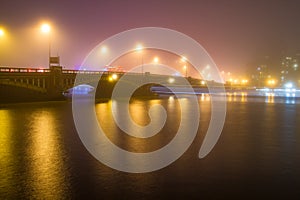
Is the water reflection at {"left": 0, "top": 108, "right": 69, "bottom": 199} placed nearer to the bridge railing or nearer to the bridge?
the bridge

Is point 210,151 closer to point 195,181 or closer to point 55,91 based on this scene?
point 195,181

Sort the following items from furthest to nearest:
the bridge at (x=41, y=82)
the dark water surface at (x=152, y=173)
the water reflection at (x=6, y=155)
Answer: the bridge at (x=41, y=82), the water reflection at (x=6, y=155), the dark water surface at (x=152, y=173)

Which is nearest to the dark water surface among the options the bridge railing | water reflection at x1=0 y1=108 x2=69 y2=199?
water reflection at x1=0 y1=108 x2=69 y2=199

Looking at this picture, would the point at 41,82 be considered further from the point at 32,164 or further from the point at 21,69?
the point at 32,164

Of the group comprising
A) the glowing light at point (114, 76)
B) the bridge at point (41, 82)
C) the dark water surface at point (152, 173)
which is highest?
the glowing light at point (114, 76)

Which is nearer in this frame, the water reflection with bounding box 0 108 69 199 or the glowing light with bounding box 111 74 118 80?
the water reflection with bounding box 0 108 69 199

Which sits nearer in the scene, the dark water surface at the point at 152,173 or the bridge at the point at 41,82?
the dark water surface at the point at 152,173

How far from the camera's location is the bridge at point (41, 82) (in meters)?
48.0

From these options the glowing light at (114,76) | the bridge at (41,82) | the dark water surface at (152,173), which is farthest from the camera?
the glowing light at (114,76)

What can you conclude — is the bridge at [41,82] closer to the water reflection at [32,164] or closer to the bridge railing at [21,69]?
the bridge railing at [21,69]

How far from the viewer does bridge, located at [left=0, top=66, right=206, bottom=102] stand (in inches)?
1890

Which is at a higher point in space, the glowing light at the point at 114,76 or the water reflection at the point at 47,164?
the glowing light at the point at 114,76

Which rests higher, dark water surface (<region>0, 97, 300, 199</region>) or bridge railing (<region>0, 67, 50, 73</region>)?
bridge railing (<region>0, 67, 50, 73</region>)

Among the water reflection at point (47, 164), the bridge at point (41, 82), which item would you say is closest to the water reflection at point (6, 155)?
the water reflection at point (47, 164)
